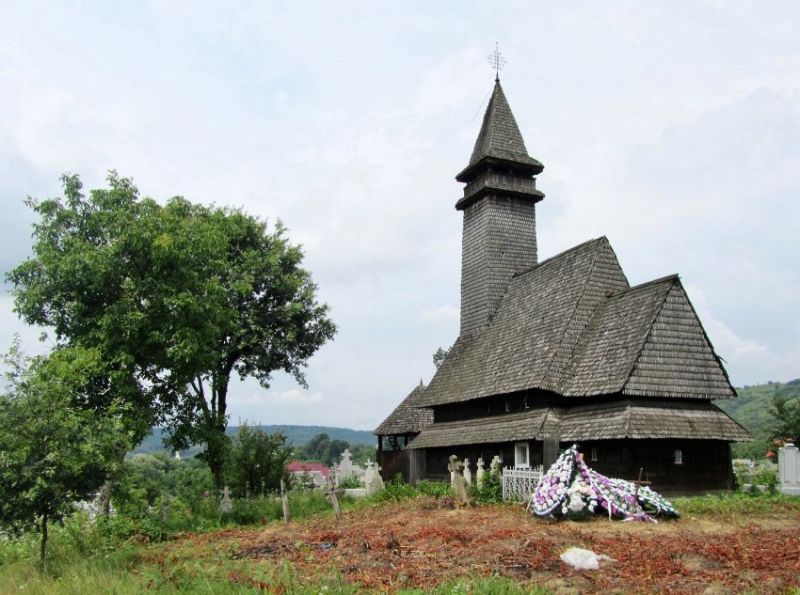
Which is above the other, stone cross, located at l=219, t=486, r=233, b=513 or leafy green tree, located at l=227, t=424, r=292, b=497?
leafy green tree, located at l=227, t=424, r=292, b=497

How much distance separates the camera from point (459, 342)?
3256 cm

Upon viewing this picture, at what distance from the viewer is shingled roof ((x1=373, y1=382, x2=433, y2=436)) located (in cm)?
3603

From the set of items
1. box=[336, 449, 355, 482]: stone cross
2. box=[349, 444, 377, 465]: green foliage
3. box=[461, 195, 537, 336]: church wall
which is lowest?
box=[349, 444, 377, 465]: green foliage

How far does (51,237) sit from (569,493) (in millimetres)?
18102

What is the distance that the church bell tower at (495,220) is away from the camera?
3206 centimetres

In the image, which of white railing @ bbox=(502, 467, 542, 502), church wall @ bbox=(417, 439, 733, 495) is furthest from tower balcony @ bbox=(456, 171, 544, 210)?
white railing @ bbox=(502, 467, 542, 502)

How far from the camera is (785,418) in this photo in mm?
33000

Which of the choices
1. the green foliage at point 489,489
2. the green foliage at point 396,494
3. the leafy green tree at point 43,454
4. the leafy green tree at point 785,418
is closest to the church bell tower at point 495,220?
the green foliage at point 396,494

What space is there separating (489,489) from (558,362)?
4.88 metres

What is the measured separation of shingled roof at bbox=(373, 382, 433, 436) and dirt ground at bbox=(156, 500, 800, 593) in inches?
720

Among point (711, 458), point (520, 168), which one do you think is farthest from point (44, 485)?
point (520, 168)

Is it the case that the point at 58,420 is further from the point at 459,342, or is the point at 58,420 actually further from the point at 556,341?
the point at 459,342

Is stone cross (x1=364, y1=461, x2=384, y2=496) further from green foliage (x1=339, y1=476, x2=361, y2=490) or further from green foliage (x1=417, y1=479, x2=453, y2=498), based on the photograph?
green foliage (x1=339, y1=476, x2=361, y2=490)

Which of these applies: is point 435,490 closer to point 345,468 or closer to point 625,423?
point 625,423
